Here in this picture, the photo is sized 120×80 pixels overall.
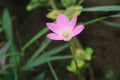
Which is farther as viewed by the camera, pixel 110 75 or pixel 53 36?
pixel 110 75

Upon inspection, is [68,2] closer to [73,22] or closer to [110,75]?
[110,75]

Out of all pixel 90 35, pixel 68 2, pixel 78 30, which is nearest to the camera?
pixel 78 30

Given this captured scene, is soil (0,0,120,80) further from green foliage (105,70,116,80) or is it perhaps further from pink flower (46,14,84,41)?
pink flower (46,14,84,41)

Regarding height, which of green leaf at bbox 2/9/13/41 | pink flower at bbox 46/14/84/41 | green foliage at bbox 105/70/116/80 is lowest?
green foliage at bbox 105/70/116/80

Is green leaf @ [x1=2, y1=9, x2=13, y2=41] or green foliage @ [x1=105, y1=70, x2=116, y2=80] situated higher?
green leaf @ [x1=2, y1=9, x2=13, y2=41]

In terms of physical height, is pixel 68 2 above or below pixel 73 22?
below

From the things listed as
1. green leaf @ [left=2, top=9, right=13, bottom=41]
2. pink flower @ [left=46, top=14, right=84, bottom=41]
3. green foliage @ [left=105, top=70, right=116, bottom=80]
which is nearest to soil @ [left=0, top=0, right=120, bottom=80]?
green foliage @ [left=105, top=70, right=116, bottom=80]

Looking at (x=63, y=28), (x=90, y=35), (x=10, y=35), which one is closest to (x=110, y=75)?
(x=90, y=35)

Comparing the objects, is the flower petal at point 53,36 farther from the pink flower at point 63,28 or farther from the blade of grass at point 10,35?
the blade of grass at point 10,35

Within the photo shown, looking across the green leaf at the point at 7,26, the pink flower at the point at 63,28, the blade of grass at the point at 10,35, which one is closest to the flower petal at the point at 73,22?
the pink flower at the point at 63,28
